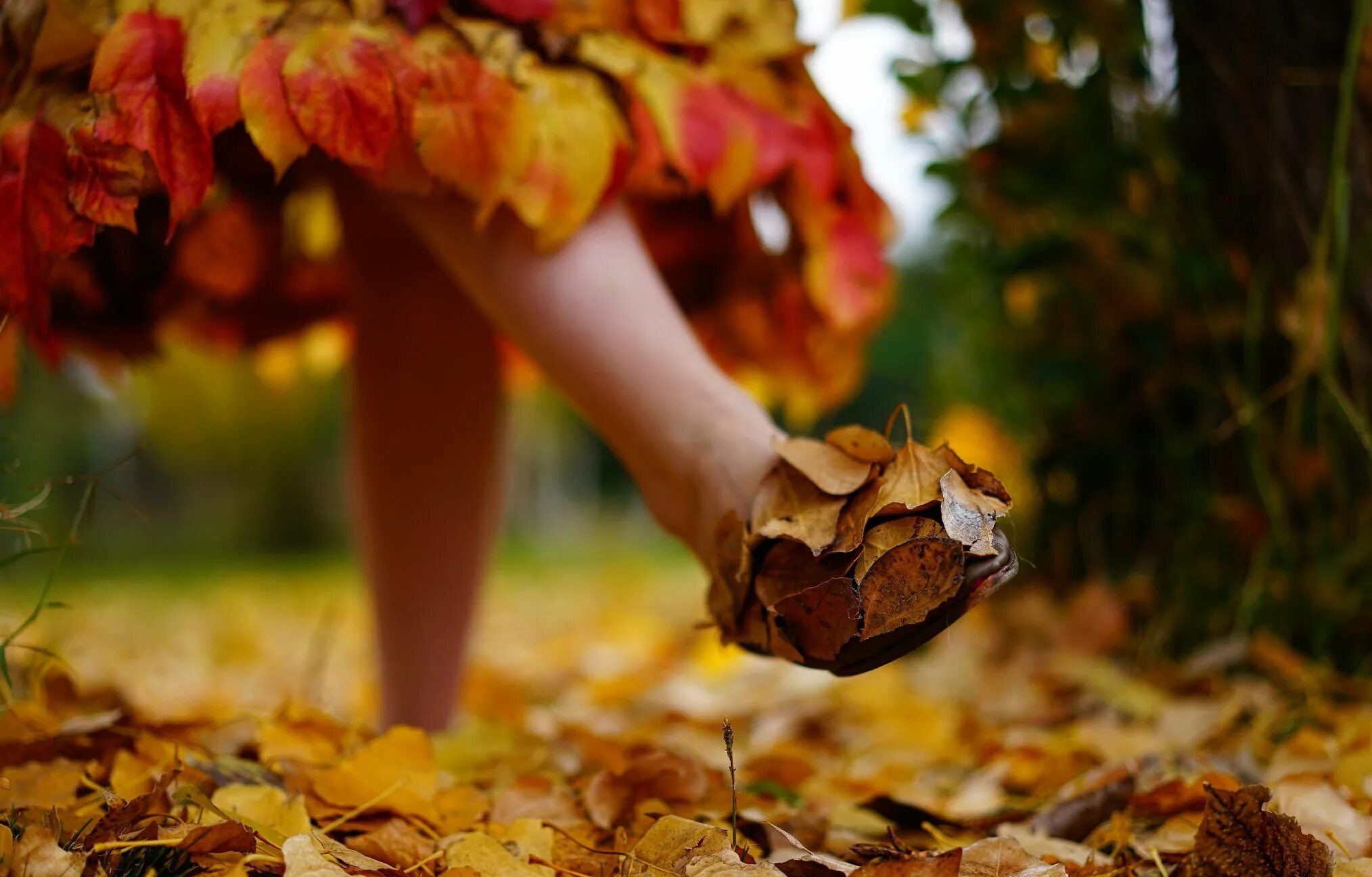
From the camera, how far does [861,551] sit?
464 mm

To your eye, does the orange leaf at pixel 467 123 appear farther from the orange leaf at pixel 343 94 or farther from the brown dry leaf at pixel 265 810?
the brown dry leaf at pixel 265 810

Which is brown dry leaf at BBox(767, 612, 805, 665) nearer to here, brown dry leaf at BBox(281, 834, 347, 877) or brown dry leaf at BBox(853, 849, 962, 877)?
brown dry leaf at BBox(853, 849, 962, 877)

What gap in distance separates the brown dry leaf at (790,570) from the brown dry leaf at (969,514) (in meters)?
0.05

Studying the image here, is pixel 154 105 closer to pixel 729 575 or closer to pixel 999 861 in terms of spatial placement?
pixel 729 575

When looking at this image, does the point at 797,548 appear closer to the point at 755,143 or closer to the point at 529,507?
the point at 755,143

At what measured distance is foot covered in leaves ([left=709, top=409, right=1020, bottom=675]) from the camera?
0.45 m

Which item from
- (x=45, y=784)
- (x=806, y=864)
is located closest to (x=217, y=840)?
(x=45, y=784)

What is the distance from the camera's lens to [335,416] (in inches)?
240

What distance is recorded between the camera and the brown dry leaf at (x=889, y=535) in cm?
45

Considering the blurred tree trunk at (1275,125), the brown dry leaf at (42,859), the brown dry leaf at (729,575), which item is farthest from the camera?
the blurred tree trunk at (1275,125)

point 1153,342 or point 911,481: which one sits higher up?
point 911,481

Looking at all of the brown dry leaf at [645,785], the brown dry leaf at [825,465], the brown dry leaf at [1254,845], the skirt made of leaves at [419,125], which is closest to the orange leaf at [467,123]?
the skirt made of leaves at [419,125]

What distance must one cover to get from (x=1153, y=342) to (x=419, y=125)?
2.20 ft

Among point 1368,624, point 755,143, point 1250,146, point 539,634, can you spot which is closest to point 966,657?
point 1368,624
